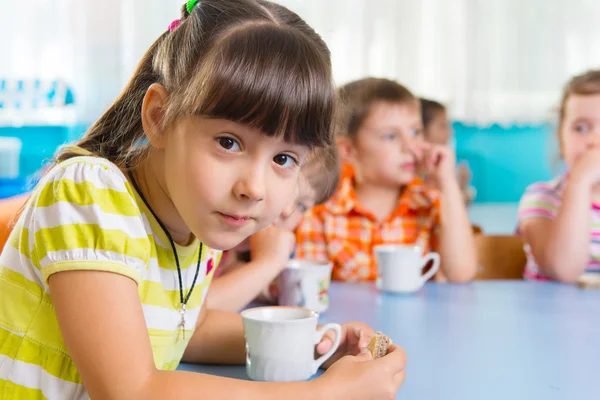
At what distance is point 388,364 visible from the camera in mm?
641

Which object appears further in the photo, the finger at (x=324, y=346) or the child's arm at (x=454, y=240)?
the child's arm at (x=454, y=240)

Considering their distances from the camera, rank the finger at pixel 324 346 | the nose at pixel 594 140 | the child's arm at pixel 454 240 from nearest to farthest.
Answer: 1. the finger at pixel 324 346
2. the child's arm at pixel 454 240
3. the nose at pixel 594 140

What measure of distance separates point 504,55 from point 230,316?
292 cm

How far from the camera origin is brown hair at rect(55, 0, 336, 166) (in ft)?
1.92

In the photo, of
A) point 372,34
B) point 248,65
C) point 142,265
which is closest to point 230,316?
point 142,265

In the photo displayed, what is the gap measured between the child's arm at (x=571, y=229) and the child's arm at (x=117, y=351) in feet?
3.11

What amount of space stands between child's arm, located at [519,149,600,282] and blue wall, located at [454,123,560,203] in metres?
1.88

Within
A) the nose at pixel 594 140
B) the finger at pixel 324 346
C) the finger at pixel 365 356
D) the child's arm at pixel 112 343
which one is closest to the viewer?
the child's arm at pixel 112 343

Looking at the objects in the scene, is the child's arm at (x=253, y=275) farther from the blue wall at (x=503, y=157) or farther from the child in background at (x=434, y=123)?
the blue wall at (x=503, y=157)

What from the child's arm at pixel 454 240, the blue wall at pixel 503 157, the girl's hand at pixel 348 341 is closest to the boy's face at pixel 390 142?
the child's arm at pixel 454 240

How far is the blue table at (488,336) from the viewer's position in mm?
688

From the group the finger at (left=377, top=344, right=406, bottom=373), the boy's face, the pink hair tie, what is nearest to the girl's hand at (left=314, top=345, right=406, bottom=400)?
A: the finger at (left=377, top=344, right=406, bottom=373)

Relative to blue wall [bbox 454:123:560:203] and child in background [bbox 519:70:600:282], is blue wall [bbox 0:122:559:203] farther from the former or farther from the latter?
child in background [bbox 519:70:600:282]

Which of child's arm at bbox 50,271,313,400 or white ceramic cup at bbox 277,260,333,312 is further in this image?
white ceramic cup at bbox 277,260,333,312
